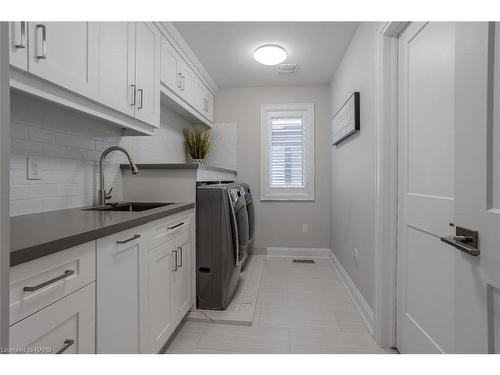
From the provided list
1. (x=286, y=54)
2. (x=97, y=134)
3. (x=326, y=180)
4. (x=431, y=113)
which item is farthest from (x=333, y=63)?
(x=97, y=134)

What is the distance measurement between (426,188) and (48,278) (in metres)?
1.54

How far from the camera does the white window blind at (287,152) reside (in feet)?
12.0

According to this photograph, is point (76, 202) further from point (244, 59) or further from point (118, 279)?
point (244, 59)

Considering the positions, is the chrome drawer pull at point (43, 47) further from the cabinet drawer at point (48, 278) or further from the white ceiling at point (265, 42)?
the white ceiling at point (265, 42)

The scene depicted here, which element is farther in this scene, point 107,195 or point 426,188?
point 107,195

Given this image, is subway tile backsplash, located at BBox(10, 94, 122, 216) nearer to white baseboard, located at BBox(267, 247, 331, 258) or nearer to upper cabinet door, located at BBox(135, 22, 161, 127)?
upper cabinet door, located at BBox(135, 22, 161, 127)

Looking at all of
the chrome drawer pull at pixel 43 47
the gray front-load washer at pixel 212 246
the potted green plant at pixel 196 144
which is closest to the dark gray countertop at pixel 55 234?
the chrome drawer pull at pixel 43 47

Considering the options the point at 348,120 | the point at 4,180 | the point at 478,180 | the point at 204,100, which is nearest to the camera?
the point at 4,180

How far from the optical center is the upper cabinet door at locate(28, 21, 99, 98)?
1.00 meters

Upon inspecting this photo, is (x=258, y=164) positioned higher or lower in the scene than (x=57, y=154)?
higher

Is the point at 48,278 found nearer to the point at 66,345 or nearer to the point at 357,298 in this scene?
the point at 66,345

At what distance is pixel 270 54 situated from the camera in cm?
260

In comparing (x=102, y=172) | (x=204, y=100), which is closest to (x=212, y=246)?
(x=102, y=172)

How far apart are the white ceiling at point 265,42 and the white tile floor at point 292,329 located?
2.33m
